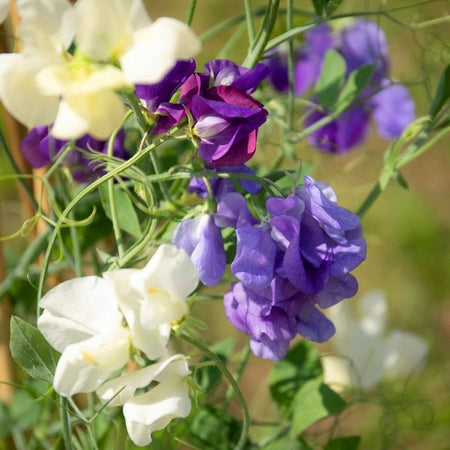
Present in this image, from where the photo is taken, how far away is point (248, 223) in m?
0.45

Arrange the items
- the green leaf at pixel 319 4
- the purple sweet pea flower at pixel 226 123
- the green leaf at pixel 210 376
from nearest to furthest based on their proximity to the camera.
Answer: the purple sweet pea flower at pixel 226 123 → the green leaf at pixel 319 4 → the green leaf at pixel 210 376

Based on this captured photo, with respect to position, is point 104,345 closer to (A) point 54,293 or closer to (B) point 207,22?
(A) point 54,293

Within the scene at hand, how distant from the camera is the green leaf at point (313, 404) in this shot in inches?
24.0

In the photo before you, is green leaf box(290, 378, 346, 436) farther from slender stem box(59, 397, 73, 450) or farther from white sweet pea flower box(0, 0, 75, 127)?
white sweet pea flower box(0, 0, 75, 127)

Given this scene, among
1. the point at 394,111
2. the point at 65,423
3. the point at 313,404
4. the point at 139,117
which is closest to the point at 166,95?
the point at 139,117

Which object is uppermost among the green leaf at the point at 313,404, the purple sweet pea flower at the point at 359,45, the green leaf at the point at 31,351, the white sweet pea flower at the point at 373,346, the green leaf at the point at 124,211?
the purple sweet pea flower at the point at 359,45

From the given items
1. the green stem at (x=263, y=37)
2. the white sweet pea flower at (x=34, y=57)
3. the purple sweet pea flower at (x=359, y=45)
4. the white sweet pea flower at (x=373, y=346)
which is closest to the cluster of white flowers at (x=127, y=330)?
the white sweet pea flower at (x=34, y=57)

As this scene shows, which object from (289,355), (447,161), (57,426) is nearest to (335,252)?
(289,355)

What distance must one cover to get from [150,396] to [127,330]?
2.3 inches

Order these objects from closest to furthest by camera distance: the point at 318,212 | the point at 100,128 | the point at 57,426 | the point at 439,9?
1. the point at 100,128
2. the point at 318,212
3. the point at 57,426
4. the point at 439,9

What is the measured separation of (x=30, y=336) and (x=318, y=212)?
0.23 meters

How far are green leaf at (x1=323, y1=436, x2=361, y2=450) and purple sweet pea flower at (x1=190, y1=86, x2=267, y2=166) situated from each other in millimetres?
360

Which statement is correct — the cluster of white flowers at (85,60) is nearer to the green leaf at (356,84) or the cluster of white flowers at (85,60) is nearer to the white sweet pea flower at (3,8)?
the white sweet pea flower at (3,8)

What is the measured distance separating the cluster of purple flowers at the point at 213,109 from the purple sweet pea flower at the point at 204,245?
0.05 metres
